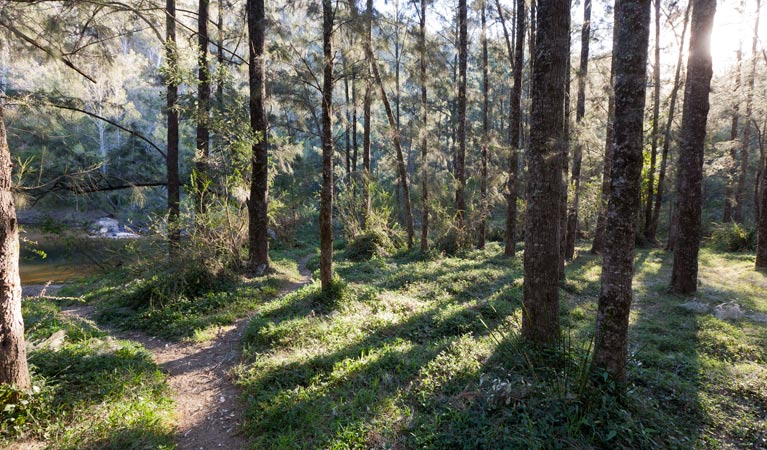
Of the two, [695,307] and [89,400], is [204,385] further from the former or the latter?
[695,307]

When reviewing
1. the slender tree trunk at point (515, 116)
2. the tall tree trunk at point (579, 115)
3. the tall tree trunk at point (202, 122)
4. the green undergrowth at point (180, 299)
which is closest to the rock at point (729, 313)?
the tall tree trunk at point (579, 115)

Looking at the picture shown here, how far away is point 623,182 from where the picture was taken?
10.5ft

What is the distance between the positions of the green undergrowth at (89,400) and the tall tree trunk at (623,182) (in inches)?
167

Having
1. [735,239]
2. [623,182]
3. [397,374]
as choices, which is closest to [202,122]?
[397,374]

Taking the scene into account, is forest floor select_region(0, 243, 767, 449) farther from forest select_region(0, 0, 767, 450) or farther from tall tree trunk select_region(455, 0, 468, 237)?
tall tree trunk select_region(455, 0, 468, 237)

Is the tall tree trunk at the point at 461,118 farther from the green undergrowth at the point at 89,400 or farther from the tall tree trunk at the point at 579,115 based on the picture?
the green undergrowth at the point at 89,400

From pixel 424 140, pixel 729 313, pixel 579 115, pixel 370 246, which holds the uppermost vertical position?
pixel 579 115

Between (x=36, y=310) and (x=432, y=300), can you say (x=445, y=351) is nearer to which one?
(x=432, y=300)

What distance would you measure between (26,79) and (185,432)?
2589 centimetres

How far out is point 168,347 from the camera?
552 centimetres

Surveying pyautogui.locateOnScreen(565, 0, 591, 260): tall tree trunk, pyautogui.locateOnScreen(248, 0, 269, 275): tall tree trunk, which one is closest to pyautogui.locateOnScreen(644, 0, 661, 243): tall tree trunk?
pyautogui.locateOnScreen(565, 0, 591, 260): tall tree trunk

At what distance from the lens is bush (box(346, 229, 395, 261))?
12.4m

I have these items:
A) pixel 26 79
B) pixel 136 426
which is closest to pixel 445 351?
pixel 136 426

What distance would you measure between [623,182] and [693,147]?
655cm
